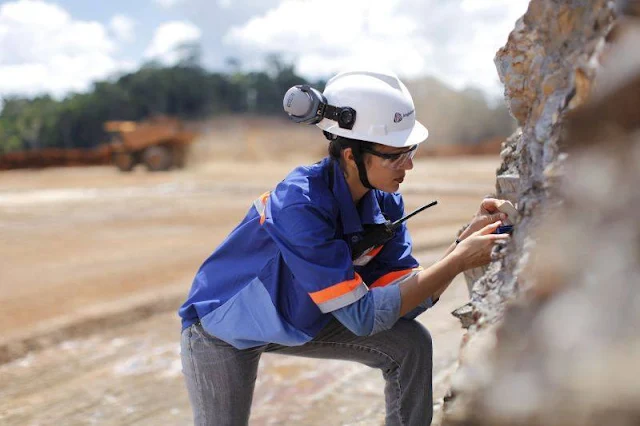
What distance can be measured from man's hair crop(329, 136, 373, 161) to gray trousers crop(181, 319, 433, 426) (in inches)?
21.8

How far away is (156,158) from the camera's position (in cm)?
2230

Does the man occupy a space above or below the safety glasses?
below

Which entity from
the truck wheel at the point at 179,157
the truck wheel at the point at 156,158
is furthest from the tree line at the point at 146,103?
the truck wheel at the point at 156,158

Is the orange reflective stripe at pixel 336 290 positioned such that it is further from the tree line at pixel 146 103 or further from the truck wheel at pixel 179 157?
the tree line at pixel 146 103

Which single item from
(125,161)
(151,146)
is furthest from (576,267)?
(125,161)

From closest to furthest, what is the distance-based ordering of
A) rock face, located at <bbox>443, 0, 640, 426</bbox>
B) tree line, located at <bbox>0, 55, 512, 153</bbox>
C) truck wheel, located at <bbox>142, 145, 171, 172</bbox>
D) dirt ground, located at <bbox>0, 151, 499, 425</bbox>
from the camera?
rock face, located at <bbox>443, 0, 640, 426</bbox> < dirt ground, located at <bbox>0, 151, 499, 425</bbox> < truck wheel, located at <bbox>142, 145, 171, 172</bbox> < tree line, located at <bbox>0, 55, 512, 153</bbox>

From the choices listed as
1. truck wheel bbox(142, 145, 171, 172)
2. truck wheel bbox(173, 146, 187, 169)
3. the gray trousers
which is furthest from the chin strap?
truck wheel bbox(173, 146, 187, 169)

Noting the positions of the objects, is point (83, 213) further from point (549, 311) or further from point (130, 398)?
point (549, 311)

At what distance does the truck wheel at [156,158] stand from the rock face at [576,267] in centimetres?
2144

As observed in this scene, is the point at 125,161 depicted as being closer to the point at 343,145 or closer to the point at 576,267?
the point at 343,145

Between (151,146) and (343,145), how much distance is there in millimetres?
21262

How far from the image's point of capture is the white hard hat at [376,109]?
2219mm

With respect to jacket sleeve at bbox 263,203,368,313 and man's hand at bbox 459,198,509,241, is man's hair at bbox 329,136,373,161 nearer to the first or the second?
jacket sleeve at bbox 263,203,368,313

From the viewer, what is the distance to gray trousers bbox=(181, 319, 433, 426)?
2.32 meters
